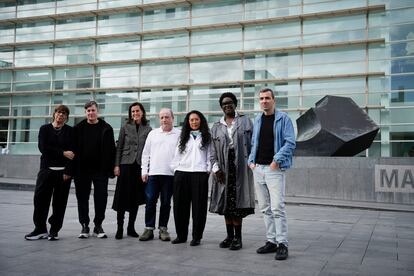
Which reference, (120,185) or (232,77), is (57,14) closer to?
(232,77)

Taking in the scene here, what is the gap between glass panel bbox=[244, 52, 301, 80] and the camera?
22.9 metres

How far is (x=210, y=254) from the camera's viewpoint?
4504 millimetres

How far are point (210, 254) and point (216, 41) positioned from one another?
70.2 ft

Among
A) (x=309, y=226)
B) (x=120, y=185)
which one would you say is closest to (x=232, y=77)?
(x=309, y=226)

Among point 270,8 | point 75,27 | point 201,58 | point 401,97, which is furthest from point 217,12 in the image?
point 401,97

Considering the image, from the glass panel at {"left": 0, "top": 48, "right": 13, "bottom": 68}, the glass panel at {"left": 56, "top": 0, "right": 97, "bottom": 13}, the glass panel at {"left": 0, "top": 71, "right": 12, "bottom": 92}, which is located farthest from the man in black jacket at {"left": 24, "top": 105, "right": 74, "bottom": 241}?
the glass panel at {"left": 0, "top": 48, "right": 13, "bottom": 68}

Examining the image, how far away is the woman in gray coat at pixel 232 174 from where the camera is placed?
4.85m

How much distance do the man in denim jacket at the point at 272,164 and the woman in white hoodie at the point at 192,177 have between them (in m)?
0.76

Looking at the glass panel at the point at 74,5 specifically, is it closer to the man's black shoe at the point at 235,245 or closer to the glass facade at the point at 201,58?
the glass facade at the point at 201,58

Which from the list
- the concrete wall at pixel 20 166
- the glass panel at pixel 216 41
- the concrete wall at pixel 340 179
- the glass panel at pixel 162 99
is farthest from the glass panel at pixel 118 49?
the concrete wall at pixel 340 179

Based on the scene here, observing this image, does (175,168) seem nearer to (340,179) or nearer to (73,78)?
(340,179)

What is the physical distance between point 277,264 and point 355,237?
2308mm

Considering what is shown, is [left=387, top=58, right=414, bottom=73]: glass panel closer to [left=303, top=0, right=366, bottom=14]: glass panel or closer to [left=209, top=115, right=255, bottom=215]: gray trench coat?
[left=303, top=0, right=366, bottom=14]: glass panel

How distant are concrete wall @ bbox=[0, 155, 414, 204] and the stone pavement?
5846 mm
